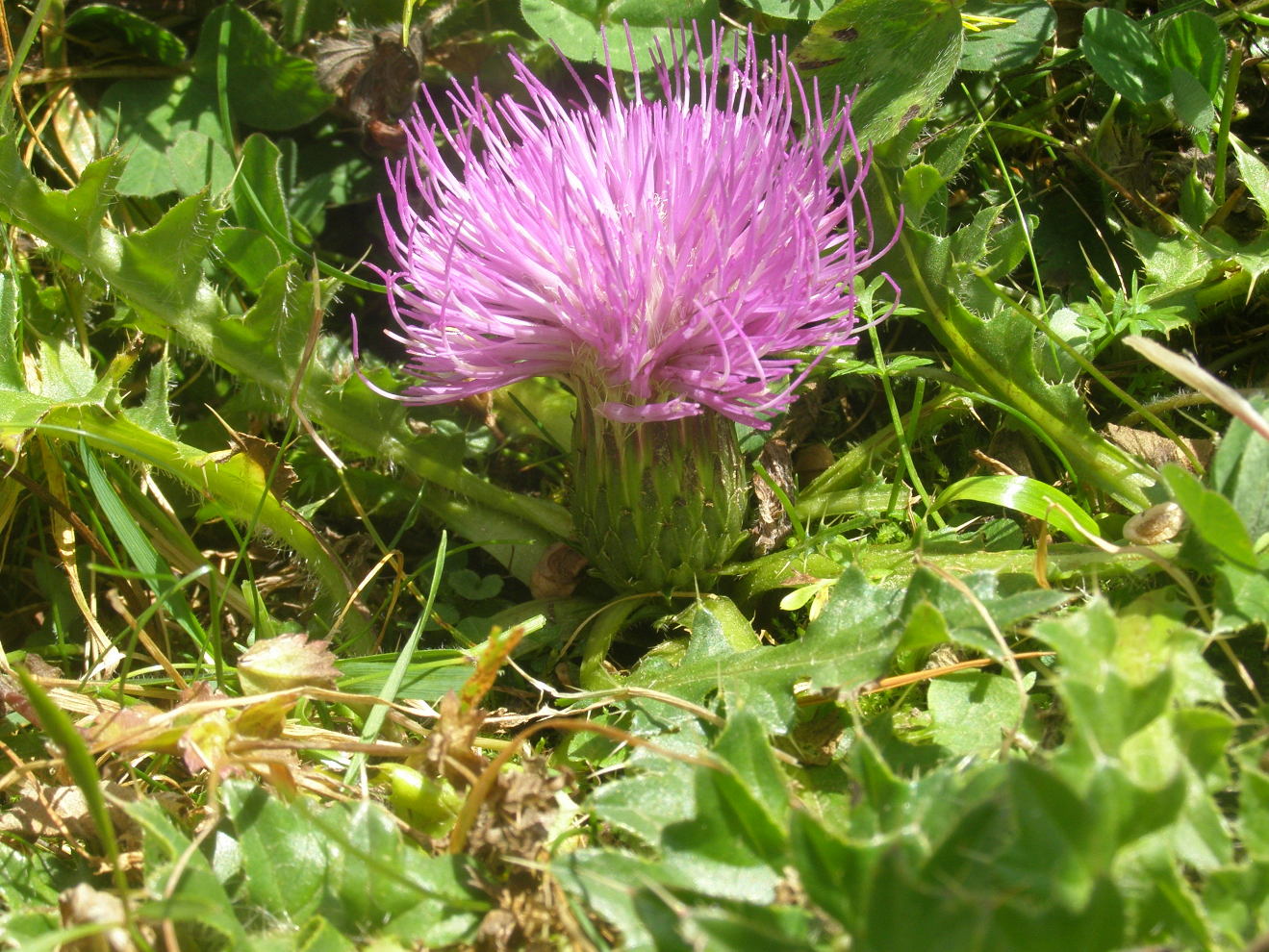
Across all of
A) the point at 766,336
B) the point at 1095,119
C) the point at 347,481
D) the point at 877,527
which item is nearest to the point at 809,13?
the point at 1095,119

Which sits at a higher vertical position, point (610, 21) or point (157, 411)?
point (610, 21)

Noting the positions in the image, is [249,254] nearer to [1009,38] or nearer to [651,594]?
[651,594]

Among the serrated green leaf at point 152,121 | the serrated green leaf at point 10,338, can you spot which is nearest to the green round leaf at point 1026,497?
the serrated green leaf at point 10,338

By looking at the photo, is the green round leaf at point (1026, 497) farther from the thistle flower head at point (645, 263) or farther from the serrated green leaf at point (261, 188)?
the serrated green leaf at point (261, 188)

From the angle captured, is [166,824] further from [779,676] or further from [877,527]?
[877,527]

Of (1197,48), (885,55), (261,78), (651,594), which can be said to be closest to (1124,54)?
(1197,48)

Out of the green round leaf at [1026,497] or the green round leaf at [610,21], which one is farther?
the green round leaf at [610,21]

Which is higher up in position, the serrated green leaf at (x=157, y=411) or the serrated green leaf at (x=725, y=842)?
the serrated green leaf at (x=157, y=411)

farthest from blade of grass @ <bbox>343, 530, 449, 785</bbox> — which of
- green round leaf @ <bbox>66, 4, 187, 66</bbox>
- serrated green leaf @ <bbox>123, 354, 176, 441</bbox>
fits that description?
green round leaf @ <bbox>66, 4, 187, 66</bbox>
